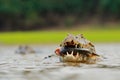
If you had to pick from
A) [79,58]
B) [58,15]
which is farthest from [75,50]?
[58,15]

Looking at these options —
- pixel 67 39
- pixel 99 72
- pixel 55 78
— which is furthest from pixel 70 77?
pixel 67 39

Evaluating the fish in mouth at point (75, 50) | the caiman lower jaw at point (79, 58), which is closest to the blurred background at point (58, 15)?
the caiman lower jaw at point (79, 58)

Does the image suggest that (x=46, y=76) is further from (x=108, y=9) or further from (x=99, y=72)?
(x=108, y=9)

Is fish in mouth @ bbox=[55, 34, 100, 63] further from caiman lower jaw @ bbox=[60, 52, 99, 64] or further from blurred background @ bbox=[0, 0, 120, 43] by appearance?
blurred background @ bbox=[0, 0, 120, 43]

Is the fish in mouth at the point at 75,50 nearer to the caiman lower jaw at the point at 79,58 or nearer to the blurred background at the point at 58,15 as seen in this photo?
the caiman lower jaw at the point at 79,58

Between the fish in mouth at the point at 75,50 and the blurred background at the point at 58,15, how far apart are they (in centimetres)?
4398

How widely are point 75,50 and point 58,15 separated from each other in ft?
173

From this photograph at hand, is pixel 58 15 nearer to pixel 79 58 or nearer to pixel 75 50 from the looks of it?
pixel 79 58

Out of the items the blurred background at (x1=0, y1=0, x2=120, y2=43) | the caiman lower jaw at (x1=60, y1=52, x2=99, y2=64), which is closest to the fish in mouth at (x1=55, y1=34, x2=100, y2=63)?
the caiman lower jaw at (x1=60, y1=52, x2=99, y2=64)

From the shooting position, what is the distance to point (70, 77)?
12555 millimetres

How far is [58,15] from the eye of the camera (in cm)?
6900

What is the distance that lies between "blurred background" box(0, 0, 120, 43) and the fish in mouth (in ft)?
144

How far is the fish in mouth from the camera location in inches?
631

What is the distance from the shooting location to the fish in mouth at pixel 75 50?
52.6 feet
